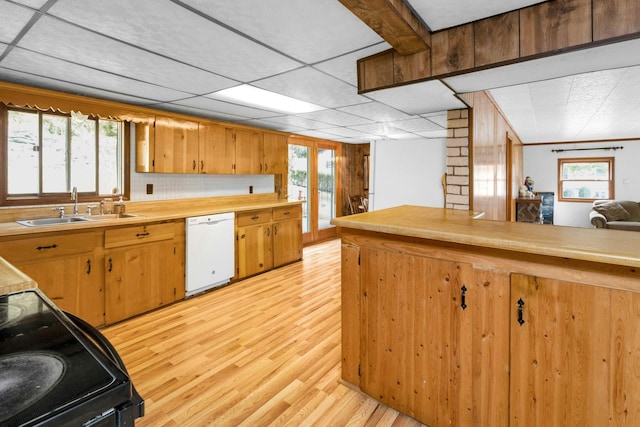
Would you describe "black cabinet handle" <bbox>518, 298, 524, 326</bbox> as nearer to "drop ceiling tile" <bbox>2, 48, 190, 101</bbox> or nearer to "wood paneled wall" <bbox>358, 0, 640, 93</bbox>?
"wood paneled wall" <bbox>358, 0, 640, 93</bbox>

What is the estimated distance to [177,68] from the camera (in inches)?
90.3

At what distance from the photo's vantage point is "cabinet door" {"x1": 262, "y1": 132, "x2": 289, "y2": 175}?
4.92 m

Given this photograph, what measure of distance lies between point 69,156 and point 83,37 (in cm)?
187

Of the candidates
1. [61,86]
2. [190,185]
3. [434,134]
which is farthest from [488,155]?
[61,86]

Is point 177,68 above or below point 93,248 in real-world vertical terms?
above

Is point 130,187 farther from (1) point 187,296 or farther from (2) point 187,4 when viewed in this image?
(2) point 187,4

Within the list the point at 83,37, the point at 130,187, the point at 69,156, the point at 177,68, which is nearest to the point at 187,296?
the point at 130,187

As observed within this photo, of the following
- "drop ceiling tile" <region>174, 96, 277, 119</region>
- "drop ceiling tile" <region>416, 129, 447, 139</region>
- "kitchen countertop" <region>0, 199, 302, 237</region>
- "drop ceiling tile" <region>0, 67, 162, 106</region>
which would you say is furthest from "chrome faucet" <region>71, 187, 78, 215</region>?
"drop ceiling tile" <region>416, 129, 447, 139</region>

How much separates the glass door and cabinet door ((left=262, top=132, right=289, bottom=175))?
2.04 feet

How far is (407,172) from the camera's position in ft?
19.3

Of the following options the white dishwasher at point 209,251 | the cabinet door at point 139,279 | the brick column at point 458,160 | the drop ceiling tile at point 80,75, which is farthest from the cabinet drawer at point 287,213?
the brick column at point 458,160

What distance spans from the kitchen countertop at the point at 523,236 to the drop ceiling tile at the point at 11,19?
185 centimetres

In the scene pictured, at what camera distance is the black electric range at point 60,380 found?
0.56 metres

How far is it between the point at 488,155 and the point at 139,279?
3.78m
